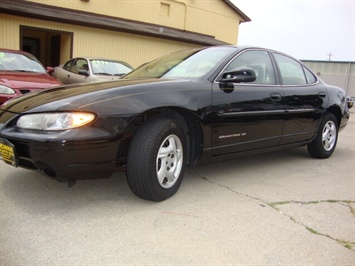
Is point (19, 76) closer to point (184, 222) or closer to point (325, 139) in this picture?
point (184, 222)

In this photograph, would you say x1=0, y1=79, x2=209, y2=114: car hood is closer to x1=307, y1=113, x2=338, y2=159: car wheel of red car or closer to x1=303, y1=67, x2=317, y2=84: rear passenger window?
x1=303, y1=67, x2=317, y2=84: rear passenger window

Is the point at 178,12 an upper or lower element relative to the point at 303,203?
upper

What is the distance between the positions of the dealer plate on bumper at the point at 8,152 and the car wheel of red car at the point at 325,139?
4.07 metres

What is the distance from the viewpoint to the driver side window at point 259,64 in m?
4.16

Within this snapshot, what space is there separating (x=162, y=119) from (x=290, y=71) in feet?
7.88

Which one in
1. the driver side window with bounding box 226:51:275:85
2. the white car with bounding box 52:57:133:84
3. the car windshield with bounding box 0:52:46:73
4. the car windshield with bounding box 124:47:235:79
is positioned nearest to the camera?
the car windshield with bounding box 124:47:235:79

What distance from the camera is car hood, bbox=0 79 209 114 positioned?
9.52 ft

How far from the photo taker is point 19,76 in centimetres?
651

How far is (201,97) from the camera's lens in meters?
3.53

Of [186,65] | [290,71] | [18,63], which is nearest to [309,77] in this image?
[290,71]

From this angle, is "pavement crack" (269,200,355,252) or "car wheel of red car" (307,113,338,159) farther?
"car wheel of red car" (307,113,338,159)

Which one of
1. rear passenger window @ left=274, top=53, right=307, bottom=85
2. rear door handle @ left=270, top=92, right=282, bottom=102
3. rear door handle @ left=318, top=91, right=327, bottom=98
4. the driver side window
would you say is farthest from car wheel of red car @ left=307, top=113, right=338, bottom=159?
the driver side window

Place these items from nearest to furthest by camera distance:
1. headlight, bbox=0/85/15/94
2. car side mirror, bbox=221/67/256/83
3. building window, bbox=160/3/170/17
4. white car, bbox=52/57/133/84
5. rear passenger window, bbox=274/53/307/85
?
1. car side mirror, bbox=221/67/256/83
2. rear passenger window, bbox=274/53/307/85
3. headlight, bbox=0/85/15/94
4. white car, bbox=52/57/133/84
5. building window, bbox=160/3/170/17

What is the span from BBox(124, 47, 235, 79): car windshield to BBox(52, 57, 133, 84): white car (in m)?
5.08
